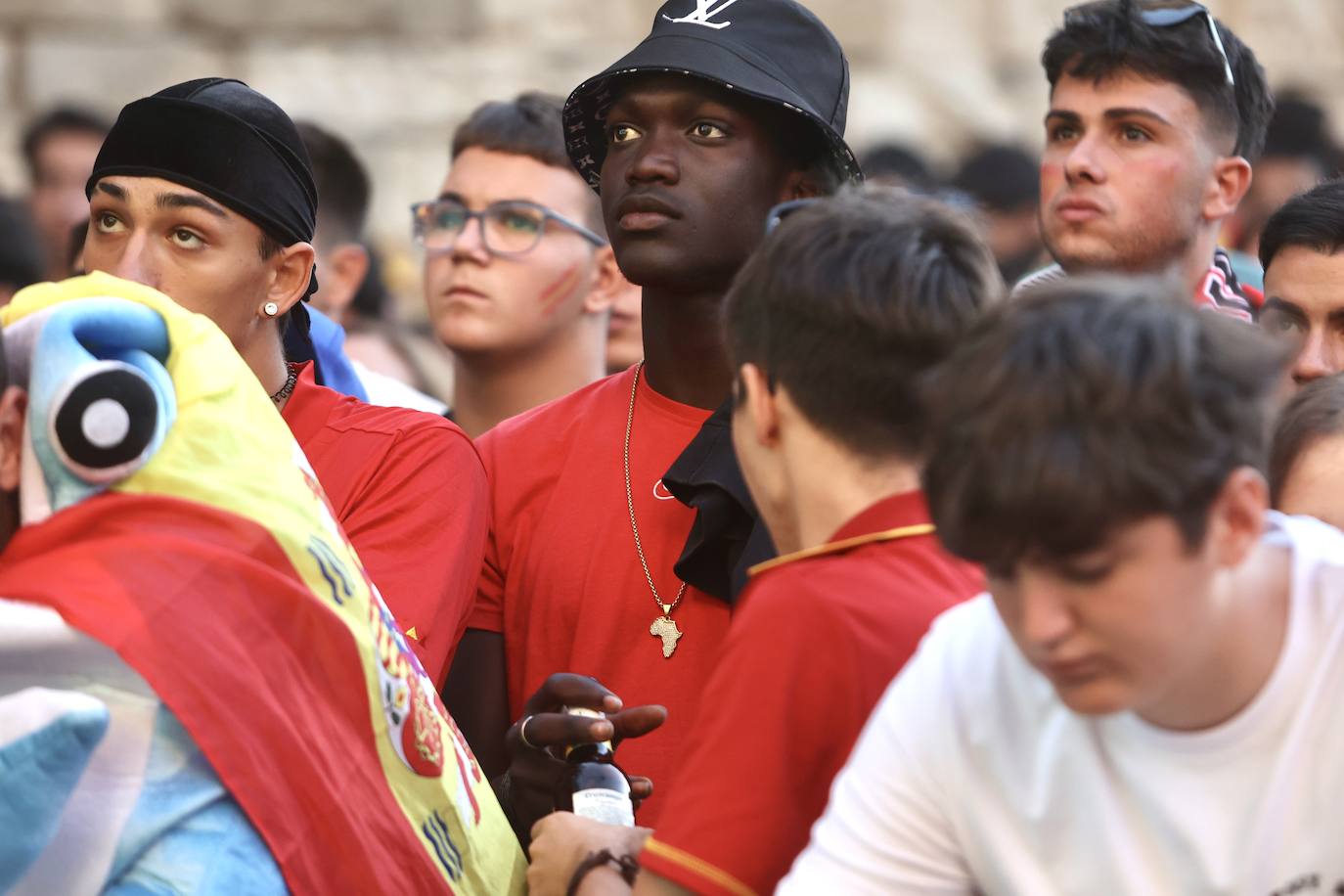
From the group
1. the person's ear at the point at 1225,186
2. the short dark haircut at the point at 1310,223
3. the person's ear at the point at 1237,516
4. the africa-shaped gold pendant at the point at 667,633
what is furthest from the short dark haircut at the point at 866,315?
the person's ear at the point at 1225,186

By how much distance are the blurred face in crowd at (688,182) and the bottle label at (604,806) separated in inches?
43.2

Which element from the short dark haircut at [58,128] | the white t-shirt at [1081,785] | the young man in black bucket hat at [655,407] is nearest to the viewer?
the white t-shirt at [1081,785]

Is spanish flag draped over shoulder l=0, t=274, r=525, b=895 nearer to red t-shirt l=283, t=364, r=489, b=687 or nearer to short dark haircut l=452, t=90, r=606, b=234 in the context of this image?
red t-shirt l=283, t=364, r=489, b=687

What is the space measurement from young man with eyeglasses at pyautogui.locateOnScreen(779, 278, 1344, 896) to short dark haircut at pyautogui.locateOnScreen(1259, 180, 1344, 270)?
188 centimetres

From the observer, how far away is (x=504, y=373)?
5230 millimetres

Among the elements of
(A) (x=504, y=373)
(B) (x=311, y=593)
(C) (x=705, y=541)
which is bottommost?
(B) (x=311, y=593)

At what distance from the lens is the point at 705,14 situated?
3.74m

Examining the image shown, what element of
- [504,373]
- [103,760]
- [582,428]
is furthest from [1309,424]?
[504,373]

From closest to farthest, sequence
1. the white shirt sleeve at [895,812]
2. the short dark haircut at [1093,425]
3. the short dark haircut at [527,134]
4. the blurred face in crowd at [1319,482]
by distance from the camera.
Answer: the short dark haircut at [1093,425]
the white shirt sleeve at [895,812]
the blurred face in crowd at [1319,482]
the short dark haircut at [527,134]

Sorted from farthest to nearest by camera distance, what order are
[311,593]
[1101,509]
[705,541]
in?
[705,541] → [311,593] → [1101,509]

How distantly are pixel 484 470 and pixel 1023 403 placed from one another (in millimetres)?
1859

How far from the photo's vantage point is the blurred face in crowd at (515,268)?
518cm

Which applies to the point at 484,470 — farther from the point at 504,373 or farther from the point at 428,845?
the point at 504,373

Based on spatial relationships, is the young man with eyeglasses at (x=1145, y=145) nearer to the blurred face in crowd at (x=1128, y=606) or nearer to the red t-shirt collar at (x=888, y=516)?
the red t-shirt collar at (x=888, y=516)
